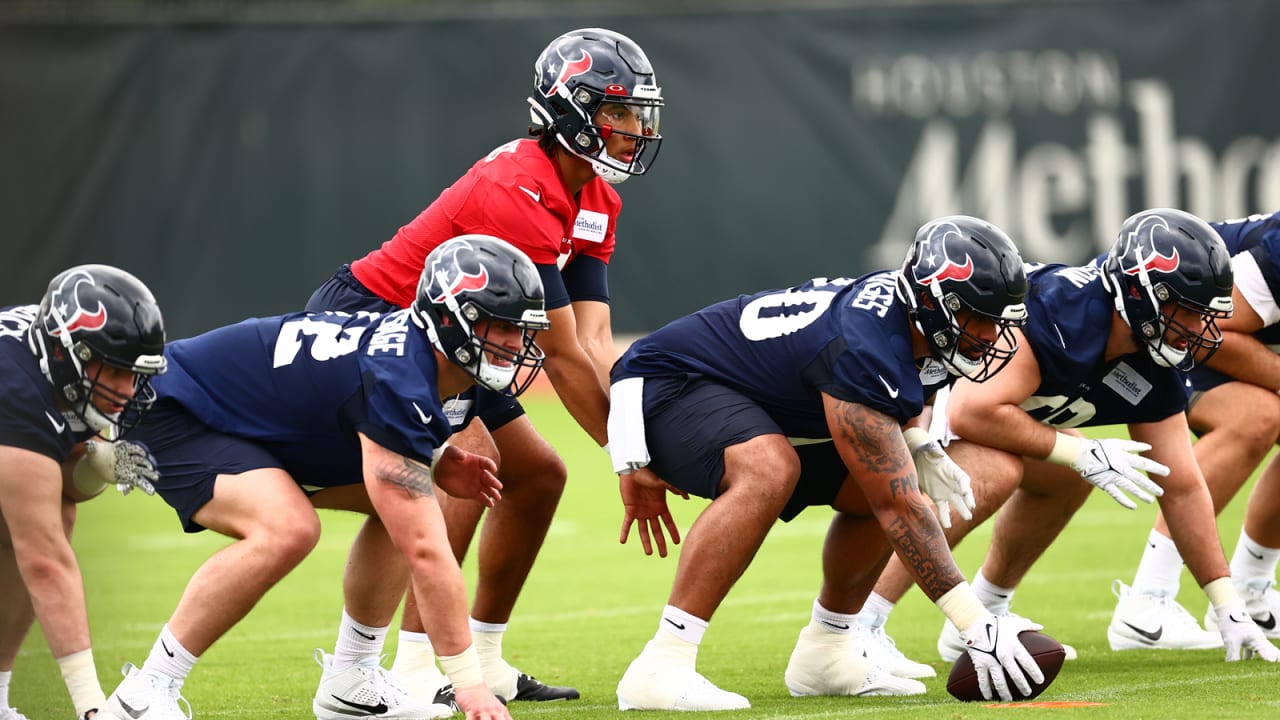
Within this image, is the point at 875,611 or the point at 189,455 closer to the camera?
the point at 189,455

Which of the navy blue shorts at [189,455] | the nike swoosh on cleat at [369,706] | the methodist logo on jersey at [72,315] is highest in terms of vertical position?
the methodist logo on jersey at [72,315]

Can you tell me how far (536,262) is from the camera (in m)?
5.32

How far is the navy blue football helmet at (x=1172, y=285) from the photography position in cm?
529

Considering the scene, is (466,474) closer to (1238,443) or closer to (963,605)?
(963,605)

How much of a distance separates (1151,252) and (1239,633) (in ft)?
4.35

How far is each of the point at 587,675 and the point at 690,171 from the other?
10745mm

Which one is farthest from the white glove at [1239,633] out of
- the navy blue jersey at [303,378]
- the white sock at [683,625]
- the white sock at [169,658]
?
the white sock at [169,658]

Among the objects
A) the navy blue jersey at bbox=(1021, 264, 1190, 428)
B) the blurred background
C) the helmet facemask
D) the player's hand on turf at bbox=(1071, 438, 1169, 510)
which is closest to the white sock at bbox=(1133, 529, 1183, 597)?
the navy blue jersey at bbox=(1021, 264, 1190, 428)

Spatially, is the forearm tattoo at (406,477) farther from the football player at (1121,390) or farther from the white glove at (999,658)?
the football player at (1121,390)

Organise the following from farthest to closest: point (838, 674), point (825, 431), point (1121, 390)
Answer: point (1121, 390) < point (838, 674) < point (825, 431)

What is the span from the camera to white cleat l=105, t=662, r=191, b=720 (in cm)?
432

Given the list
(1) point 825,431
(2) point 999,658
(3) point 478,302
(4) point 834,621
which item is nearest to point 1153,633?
(4) point 834,621

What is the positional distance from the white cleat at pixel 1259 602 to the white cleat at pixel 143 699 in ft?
13.2

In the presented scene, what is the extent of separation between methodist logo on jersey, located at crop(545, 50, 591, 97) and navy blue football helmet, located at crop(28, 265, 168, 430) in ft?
5.48
